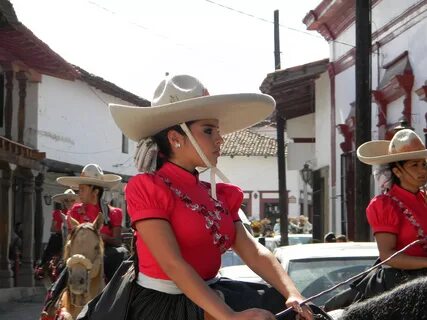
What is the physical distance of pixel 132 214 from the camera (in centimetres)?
329

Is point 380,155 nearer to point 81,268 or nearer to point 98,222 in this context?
point 81,268

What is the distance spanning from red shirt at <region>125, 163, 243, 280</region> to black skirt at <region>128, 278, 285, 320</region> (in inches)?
3.0

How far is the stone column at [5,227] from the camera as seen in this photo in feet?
72.1

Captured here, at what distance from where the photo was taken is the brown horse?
688cm

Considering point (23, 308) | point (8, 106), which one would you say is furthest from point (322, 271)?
point (8, 106)

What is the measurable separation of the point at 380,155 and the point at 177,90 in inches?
96.1

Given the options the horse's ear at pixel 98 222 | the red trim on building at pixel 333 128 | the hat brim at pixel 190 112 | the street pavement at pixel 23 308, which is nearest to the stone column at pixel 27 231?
the street pavement at pixel 23 308

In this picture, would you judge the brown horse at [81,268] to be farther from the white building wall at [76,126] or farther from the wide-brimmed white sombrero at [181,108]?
the white building wall at [76,126]

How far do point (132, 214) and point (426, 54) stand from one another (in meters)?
10.8

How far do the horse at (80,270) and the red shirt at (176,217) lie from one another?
3350 millimetres

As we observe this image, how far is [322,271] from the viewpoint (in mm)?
6992

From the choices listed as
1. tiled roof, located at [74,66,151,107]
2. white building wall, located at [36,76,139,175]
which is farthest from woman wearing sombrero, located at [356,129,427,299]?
tiled roof, located at [74,66,151,107]

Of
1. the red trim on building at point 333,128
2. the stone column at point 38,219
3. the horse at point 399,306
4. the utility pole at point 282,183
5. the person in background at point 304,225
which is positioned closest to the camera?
the horse at point 399,306

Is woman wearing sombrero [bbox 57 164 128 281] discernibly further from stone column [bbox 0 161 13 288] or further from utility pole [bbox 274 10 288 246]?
utility pole [bbox 274 10 288 246]
